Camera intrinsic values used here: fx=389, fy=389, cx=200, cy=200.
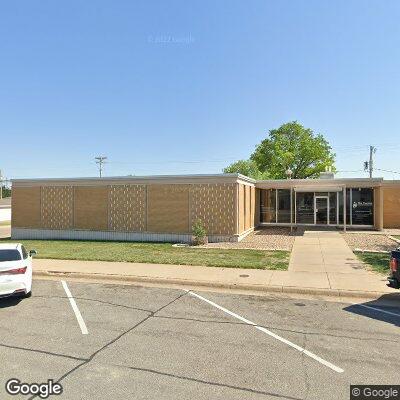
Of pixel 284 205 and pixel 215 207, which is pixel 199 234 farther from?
pixel 284 205

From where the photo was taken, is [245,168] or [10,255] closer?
[10,255]

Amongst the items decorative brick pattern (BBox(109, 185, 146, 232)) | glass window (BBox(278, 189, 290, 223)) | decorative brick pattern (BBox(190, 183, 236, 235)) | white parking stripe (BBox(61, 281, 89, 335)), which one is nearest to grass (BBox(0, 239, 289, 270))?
decorative brick pattern (BBox(190, 183, 236, 235))

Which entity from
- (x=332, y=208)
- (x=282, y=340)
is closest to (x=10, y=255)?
(x=282, y=340)

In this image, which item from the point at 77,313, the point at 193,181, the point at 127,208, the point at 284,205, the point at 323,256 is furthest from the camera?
the point at 284,205

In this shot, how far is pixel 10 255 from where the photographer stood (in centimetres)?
952

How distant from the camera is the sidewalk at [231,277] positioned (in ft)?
34.5

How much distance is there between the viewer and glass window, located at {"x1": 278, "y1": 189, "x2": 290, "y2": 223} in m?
28.6

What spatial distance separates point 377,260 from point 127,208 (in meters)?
13.3

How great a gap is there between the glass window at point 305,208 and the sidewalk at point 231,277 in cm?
1602

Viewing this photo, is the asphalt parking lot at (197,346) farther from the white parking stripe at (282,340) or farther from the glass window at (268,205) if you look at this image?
the glass window at (268,205)

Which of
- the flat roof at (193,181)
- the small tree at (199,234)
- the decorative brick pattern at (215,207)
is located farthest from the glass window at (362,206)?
the small tree at (199,234)

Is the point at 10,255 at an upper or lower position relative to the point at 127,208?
lower

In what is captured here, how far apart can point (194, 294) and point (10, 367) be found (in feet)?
17.6

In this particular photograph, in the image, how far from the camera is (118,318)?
26.8ft
